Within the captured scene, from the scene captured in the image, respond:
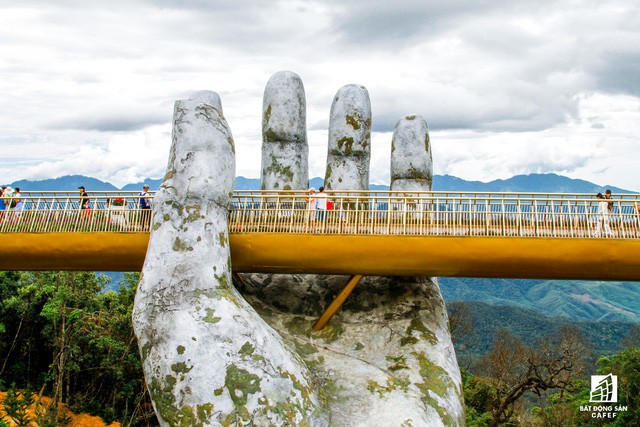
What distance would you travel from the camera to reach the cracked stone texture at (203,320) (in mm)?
9734

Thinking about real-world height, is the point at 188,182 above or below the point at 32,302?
above

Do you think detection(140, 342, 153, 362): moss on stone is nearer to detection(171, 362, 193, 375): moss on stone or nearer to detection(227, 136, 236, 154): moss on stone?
detection(171, 362, 193, 375): moss on stone

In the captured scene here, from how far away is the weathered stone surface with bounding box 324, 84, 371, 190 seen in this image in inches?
607

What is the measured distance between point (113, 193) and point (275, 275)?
4071 millimetres

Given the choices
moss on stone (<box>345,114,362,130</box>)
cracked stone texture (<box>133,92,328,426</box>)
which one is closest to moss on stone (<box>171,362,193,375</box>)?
cracked stone texture (<box>133,92,328,426</box>)

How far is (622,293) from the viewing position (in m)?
184

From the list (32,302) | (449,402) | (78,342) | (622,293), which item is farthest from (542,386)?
(622,293)

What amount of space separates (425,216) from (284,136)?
4.79 meters

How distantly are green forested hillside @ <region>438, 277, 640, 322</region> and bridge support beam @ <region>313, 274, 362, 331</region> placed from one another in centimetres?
15658

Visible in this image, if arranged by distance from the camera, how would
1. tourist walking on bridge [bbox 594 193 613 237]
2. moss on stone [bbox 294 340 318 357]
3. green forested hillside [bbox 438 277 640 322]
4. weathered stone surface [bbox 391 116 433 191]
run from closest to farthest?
1. tourist walking on bridge [bbox 594 193 613 237]
2. moss on stone [bbox 294 340 318 357]
3. weathered stone surface [bbox 391 116 433 191]
4. green forested hillside [bbox 438 277 640 322]

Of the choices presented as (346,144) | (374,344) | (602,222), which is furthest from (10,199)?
(602,222)

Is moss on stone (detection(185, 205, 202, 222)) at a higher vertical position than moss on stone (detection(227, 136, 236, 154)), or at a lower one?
lower

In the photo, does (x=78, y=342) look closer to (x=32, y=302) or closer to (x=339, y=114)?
(x=32, y=302)

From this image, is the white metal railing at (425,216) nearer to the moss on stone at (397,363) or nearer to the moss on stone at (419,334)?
the moss on stone at (419,334)
